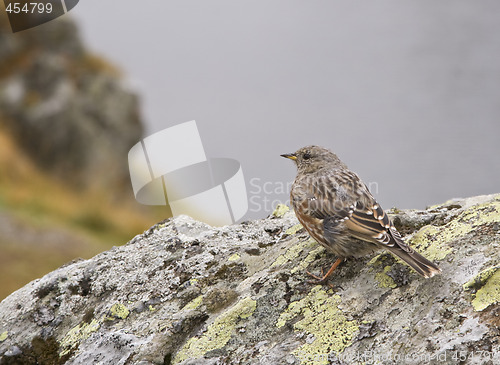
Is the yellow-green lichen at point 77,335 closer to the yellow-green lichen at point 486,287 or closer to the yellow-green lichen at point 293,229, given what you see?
the yellow-green lichen at point 293,229

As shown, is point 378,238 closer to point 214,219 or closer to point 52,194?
point 214,219

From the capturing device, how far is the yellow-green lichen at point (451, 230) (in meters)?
4.33

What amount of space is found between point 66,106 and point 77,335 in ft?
50.7

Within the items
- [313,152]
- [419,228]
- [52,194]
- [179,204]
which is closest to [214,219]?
[179,204]

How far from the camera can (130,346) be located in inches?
171

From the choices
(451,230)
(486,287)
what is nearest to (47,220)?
(451,230)

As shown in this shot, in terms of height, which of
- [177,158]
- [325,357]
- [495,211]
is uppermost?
[495,211]

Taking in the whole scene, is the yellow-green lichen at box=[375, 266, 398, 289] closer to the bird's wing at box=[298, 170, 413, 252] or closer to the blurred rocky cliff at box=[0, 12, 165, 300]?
Result: the bird's wing at box=[298, 170, 413, 252]

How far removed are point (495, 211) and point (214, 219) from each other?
14.3m

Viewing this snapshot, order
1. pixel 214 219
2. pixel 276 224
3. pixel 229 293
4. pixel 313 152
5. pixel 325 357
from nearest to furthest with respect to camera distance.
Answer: pixel 325 357, pixel 229 293, pixel 276 224, pixel 313 152, pixel 214 219

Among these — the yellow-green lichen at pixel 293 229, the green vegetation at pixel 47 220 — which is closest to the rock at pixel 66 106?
the green vegetation at pixel 47 220

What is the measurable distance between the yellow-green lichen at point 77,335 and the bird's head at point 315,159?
2831 millimetres

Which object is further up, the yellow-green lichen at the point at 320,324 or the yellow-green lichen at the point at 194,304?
the yellow-green lichen at the point at 194,304

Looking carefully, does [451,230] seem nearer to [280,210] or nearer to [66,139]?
[280,210]
